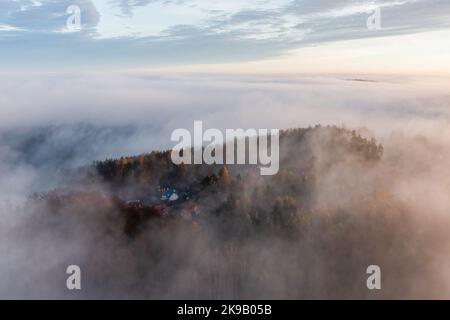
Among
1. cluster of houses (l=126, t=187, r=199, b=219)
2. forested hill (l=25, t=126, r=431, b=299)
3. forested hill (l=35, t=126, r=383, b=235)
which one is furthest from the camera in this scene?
forested hill (l=35, t=126, r=383, b=235)

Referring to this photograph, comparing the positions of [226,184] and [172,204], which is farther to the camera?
[226,184]

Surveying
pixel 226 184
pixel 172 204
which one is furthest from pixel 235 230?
pixel 226 184

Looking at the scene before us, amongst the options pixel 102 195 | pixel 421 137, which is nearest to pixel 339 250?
pixel 102 195

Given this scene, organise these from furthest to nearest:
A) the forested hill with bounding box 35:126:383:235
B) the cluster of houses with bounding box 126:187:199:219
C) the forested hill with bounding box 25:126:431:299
Answer: the forested hill with bounding box 35:126:383:235 → the cluster of houses with bounding box 126:187:199:219 → the forested hill with bounding box 25:126:431:299

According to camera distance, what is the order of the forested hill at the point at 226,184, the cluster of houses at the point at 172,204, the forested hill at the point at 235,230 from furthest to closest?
1. the forested hill at the point at 226,184
2. the cluster of houses at the point at 172,204
3. the forested hill at the point at 235,230

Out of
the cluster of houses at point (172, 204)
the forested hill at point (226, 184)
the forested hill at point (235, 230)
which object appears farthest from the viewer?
the forested hill at point (226, 184)

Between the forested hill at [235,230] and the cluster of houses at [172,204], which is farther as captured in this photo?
the cluster of houses at [172,204]

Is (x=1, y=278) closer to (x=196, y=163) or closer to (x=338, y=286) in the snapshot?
(x=338, y=286)

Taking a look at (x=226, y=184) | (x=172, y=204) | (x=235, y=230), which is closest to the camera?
(x=235, y=230)

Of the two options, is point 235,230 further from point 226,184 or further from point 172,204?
point 226,184

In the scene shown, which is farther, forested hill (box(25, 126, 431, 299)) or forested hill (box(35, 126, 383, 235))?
forested hill (box(35, 126, 383, 235))
